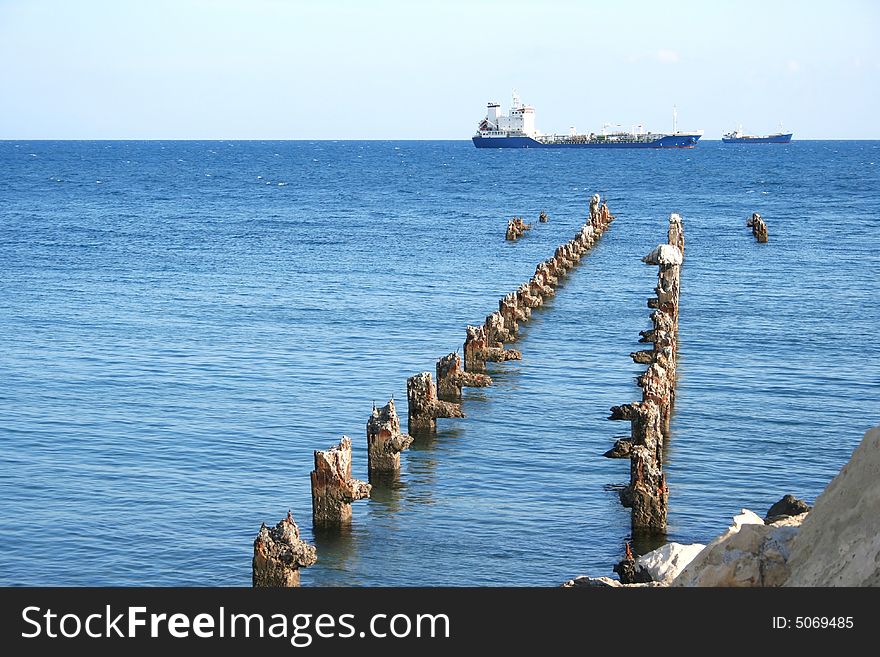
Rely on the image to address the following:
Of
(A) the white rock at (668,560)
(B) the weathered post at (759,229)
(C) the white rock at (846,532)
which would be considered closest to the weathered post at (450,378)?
(A) the white rock at (668,560)

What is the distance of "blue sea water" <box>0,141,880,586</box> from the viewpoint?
23.9m

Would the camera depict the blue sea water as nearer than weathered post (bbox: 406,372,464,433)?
Yes

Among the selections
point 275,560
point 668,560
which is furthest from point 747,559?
point 275,560

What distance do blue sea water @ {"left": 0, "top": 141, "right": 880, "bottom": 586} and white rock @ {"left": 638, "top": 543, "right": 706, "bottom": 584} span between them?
2731 millimetres

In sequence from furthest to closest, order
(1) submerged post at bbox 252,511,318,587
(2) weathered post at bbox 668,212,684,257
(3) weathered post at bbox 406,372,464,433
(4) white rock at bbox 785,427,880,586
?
(2) weathered post at bbox 668,212,684,257 → (3) weathered post at bbox 406,372,464,433 → (1) submerged post at bbox 252,511,318,587 → (4) white rock at bbox 785,427,880,586

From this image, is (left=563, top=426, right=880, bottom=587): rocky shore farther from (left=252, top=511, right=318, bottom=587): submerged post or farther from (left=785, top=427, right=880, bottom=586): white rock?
(left=252, top=511, right=318, bottom=587): submerged post

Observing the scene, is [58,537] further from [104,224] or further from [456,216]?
[456,216]

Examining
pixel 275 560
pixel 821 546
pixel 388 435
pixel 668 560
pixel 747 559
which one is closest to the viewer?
pixel 821 546

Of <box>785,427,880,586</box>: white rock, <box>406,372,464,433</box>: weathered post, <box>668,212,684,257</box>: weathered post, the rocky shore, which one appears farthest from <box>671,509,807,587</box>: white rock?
<box>668,212,684,257</box>: weathered post

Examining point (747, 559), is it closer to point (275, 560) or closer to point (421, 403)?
point (275, 560)

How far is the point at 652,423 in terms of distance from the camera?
→ 28.3 metres

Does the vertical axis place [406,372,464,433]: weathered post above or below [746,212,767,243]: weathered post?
below

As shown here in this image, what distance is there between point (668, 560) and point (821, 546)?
5218 millimetres

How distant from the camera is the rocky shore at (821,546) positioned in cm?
1304
